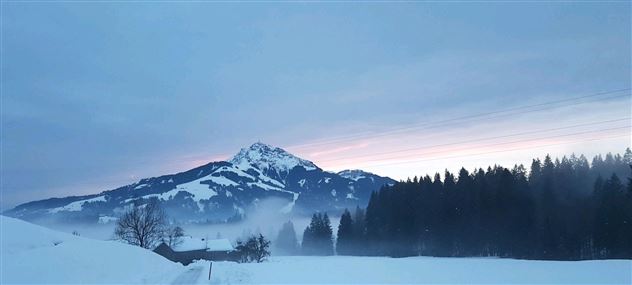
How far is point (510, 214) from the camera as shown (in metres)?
60.3

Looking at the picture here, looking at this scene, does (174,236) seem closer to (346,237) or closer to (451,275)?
(346,237)

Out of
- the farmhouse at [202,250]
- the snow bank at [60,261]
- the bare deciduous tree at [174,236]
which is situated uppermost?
the snow bank at [60,261]

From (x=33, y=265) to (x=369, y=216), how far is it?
2955 inches

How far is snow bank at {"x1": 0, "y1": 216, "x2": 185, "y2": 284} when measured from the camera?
22312 millimetres

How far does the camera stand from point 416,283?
28.3 metres

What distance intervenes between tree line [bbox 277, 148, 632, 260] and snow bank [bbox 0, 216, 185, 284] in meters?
45.0

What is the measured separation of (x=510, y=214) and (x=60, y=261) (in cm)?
5261

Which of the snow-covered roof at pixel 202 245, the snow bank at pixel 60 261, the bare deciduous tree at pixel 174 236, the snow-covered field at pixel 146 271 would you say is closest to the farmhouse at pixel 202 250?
the snow-covered roof at pixel 202 245

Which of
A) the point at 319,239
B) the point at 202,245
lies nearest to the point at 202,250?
the point at 202,245

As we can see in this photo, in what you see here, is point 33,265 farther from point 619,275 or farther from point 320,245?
point 320,245

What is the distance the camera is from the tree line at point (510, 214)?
5209cm

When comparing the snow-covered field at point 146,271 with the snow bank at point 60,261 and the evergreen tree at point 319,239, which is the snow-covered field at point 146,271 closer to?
the snow bank at point 60,261

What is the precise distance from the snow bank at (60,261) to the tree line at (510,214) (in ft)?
148

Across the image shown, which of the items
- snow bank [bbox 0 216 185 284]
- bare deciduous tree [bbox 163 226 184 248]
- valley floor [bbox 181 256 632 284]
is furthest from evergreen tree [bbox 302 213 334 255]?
snow bank [bbox 0 216 185 284]
